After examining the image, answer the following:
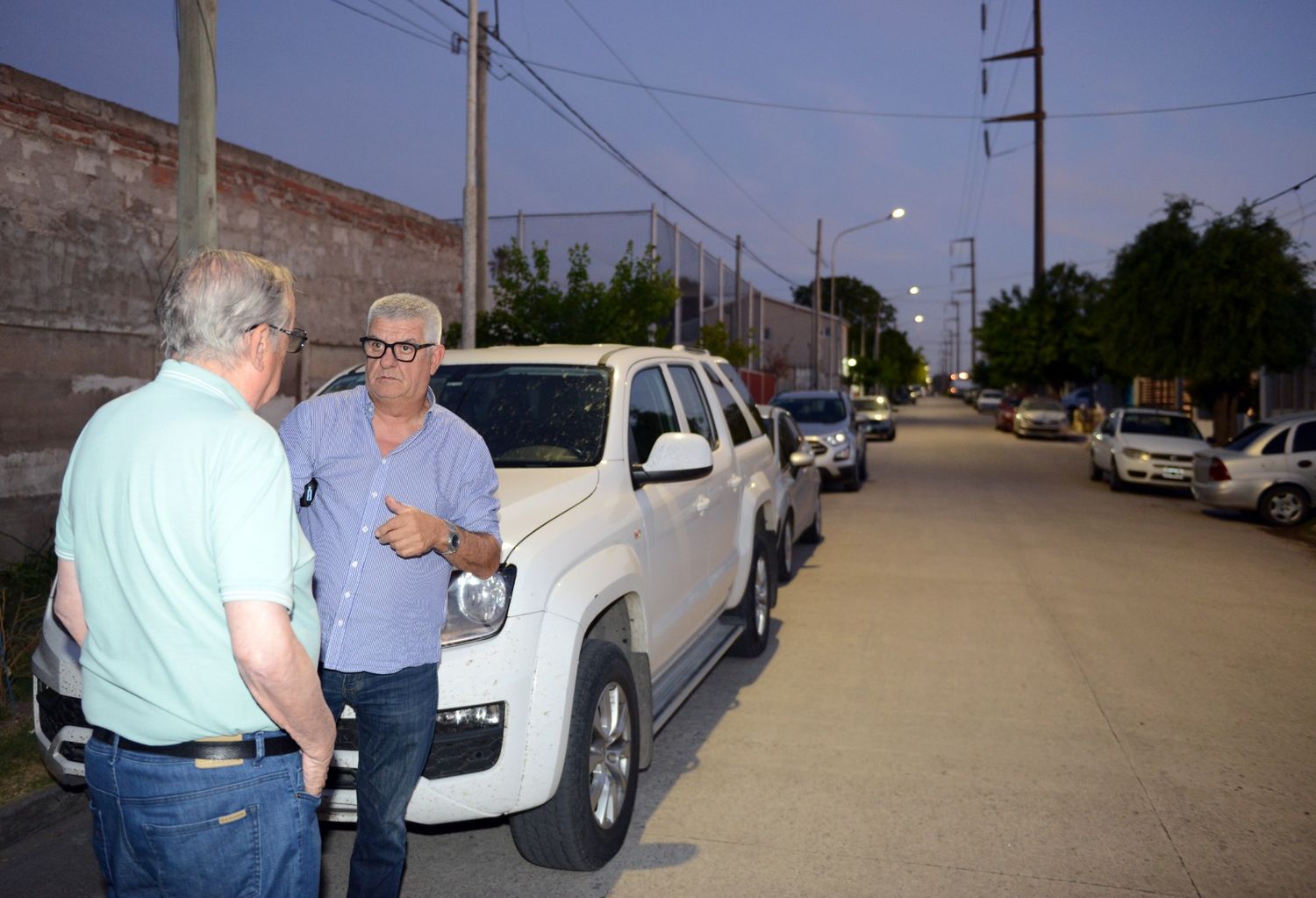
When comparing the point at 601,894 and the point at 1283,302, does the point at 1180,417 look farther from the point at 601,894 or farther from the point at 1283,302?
the point at 601,894

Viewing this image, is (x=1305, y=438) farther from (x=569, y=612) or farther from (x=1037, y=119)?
(x=1037, y=119)

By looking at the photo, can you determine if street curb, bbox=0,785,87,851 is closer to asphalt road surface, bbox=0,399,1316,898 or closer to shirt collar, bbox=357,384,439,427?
asphalt road surface, bbox=0,399,1316,898

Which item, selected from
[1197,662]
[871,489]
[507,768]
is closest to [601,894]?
[507,768]

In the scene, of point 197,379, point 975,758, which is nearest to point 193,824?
point 197,379

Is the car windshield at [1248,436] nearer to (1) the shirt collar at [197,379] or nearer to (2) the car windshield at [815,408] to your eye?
(2) the car windshield at [815,408]

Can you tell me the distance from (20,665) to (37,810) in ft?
6.03

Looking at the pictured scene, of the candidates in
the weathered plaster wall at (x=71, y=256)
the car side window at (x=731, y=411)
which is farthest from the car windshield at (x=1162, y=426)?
the weathered plaster wall at (x=71, y=256)

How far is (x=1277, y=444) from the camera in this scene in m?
14.6

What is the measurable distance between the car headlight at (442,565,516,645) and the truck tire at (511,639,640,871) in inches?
16.9

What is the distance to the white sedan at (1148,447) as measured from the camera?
60.4 feet

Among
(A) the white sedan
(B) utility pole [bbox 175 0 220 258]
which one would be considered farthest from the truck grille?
(A) the white sedan

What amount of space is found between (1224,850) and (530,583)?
293 cm

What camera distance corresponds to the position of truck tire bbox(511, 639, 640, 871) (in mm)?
3766

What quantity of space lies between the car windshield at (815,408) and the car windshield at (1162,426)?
5.20 meters
